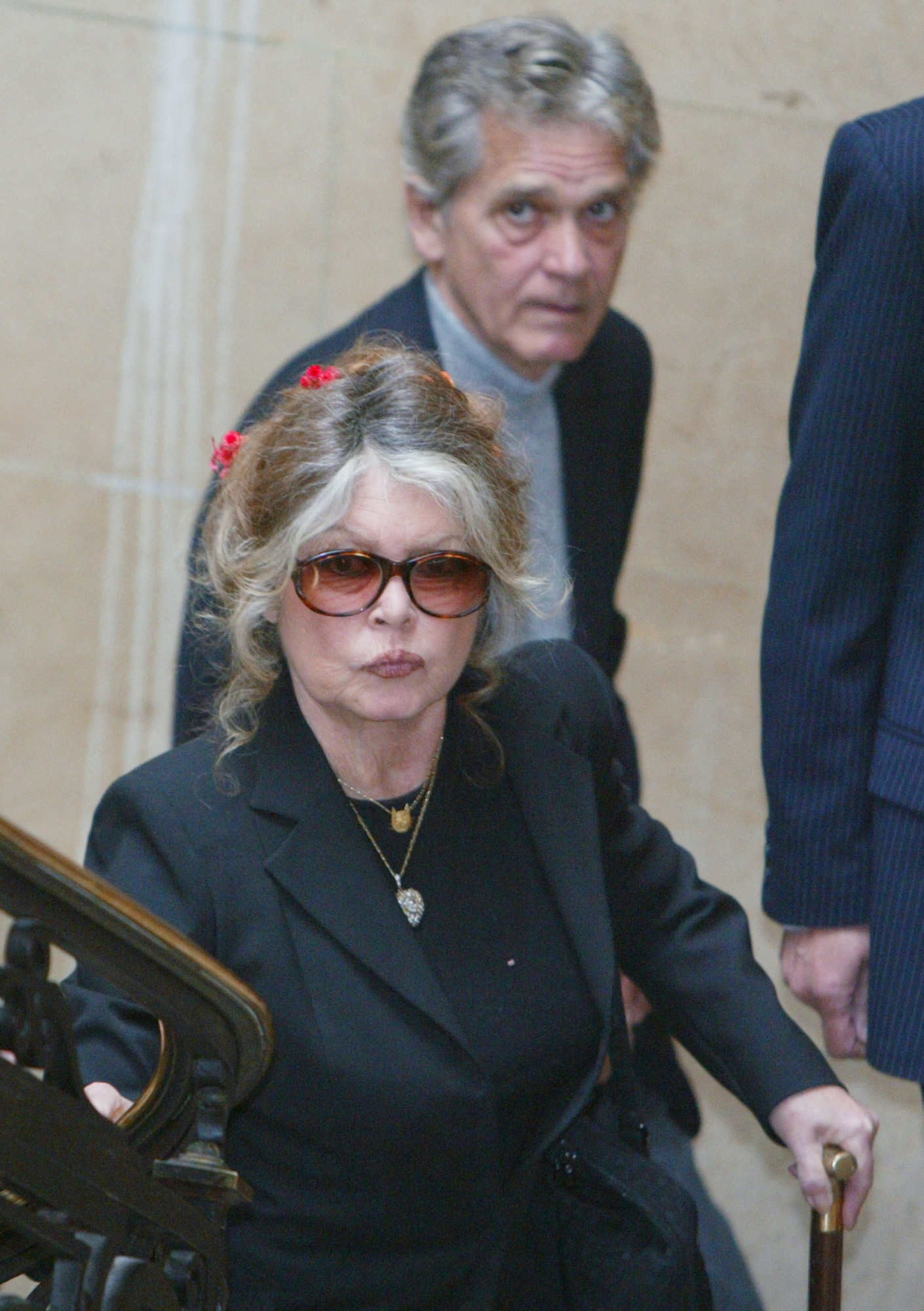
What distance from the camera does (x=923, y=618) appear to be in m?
2.61

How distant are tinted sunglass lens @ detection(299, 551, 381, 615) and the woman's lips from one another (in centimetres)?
8

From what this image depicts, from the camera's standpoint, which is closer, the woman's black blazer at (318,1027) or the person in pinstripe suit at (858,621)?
the woman's black blazer at (318,1027)

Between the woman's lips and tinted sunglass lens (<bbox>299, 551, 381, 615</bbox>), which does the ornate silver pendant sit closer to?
the woman's lips

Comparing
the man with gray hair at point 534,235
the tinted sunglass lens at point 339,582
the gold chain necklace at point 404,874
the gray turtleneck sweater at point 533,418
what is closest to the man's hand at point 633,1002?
the man with gray hair at point 534,235

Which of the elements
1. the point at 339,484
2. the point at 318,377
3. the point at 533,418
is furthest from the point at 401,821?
the point at 533,418

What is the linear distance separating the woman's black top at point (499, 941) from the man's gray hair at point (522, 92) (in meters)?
1.32

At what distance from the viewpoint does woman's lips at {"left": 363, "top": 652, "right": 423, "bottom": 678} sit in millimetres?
2418

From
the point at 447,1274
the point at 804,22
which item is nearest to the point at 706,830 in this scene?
the point at 804,22

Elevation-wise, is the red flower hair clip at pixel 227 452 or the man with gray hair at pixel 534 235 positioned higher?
the man with gray hair at pixel 534 235

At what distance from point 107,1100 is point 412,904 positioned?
1.79ft

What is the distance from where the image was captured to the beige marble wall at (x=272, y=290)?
4688mm

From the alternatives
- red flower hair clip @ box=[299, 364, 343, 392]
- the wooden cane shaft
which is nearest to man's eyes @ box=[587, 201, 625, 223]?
red flower hair clip @ box=[299, 364, 343, 392]

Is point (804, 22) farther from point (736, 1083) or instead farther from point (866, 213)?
point (736, 1083)

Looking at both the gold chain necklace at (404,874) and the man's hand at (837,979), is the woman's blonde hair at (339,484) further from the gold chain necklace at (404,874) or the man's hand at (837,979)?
the man's hand at (837,979)
